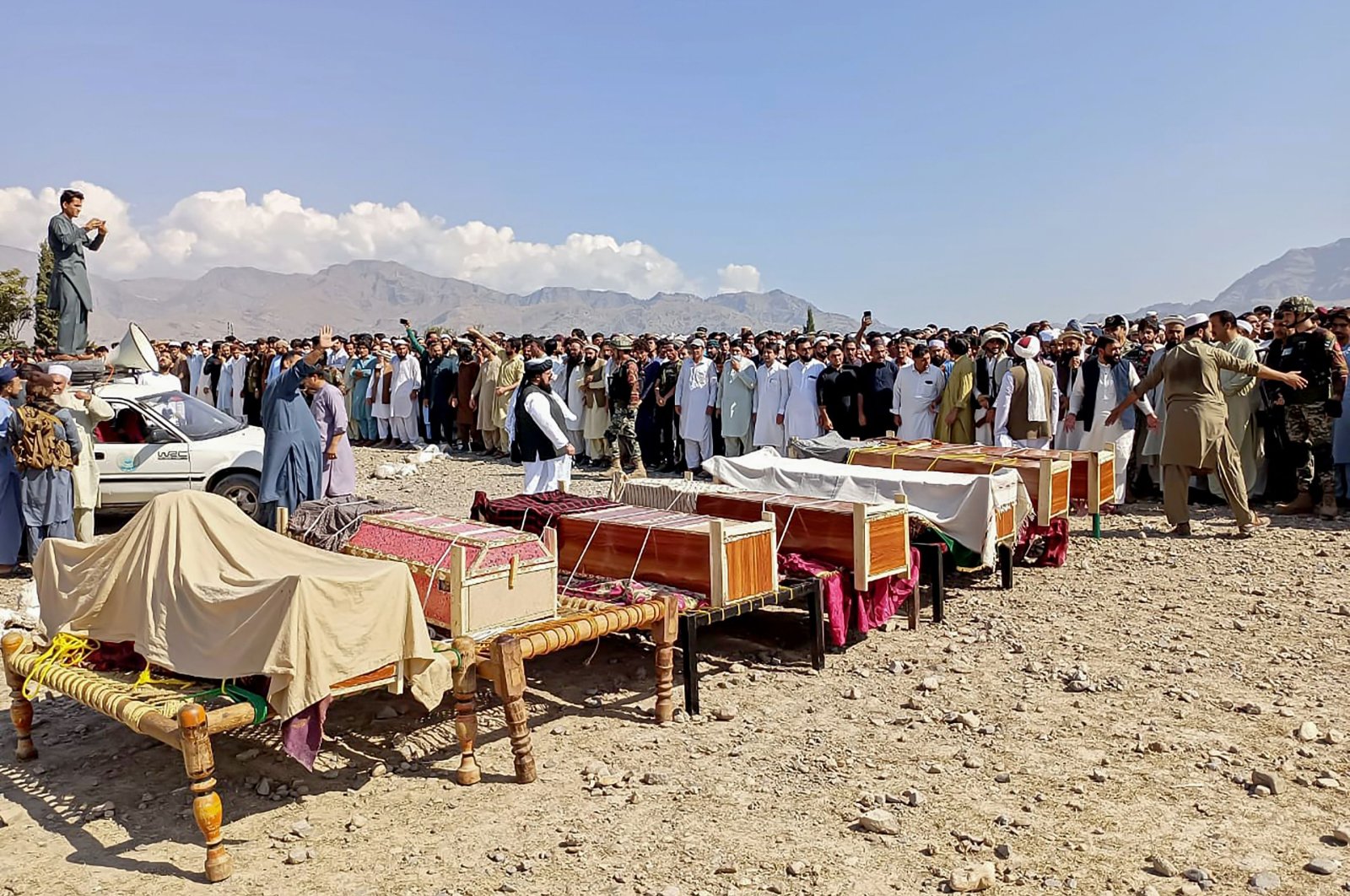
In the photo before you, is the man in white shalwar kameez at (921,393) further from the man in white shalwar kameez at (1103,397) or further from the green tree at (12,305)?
the green tree at (12,305)

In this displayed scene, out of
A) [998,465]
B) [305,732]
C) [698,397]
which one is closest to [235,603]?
[305,732]

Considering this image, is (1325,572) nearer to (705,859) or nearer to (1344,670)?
(1344,670)

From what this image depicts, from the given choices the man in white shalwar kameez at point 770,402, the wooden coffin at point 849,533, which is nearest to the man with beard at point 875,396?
the man in white shalwar kameez at point 770,402

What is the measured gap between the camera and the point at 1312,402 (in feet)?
28.8

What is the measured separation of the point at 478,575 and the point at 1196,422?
6.25 meters

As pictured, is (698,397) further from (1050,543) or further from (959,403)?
(1050,543)

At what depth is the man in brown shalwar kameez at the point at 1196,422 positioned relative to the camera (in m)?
8.00

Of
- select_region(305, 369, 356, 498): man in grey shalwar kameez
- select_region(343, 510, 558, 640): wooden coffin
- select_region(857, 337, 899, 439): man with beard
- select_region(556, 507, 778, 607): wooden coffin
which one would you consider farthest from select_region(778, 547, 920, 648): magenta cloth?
select_region(857, 337, 899, 439): man with beard

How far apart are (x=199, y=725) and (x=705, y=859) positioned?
1749 millimetres

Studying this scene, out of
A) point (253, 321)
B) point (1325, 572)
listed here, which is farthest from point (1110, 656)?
point (253, 321)

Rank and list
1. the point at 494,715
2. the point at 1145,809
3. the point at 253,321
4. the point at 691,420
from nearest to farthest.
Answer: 1. the point at 1145,809
2. the point at 494,715
3. the point at 691,420
4. the point at 253,321

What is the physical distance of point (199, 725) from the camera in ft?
10.9

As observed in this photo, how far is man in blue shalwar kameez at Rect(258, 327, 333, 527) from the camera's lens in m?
7.10

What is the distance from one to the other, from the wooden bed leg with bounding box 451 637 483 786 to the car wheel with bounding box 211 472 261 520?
6193 mm
